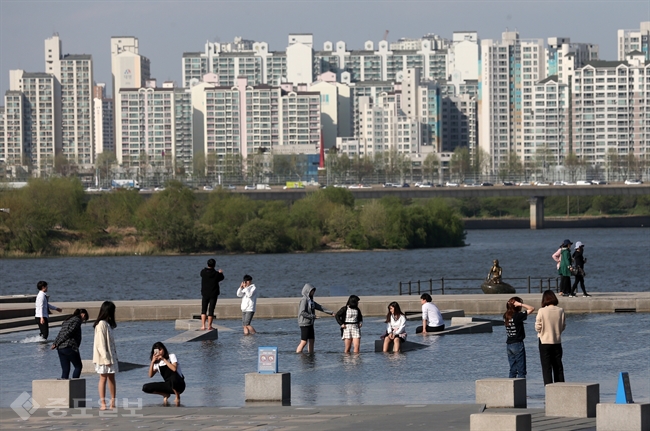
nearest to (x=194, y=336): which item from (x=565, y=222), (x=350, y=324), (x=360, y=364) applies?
(x=350, y=324)

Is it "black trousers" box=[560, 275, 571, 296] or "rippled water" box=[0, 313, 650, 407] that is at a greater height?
"black trousers" box=[560, 275, 571, 296]

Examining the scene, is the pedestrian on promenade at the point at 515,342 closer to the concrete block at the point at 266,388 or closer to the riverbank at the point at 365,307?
the concrete block at the point at 266,388

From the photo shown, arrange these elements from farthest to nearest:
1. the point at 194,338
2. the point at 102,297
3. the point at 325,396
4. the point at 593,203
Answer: the point at 593,203, the point at 102,297, the point at 194,338, the point at 325,396

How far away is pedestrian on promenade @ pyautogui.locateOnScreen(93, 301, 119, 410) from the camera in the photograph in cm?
1708

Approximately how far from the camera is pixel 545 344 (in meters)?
17.4

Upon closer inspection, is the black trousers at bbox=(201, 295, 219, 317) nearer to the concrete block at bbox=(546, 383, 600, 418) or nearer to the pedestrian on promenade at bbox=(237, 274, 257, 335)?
the pedestrian on promenade at bbox=(237, 274, 257, 335)

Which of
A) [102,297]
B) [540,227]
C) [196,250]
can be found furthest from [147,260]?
[540,227]

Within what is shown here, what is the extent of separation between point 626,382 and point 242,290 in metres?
14.1

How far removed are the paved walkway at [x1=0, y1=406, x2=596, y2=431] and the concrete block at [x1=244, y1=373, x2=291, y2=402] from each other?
0.64m

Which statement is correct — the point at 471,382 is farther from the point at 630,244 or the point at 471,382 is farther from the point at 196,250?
the point at 630,244

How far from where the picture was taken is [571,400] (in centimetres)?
1515

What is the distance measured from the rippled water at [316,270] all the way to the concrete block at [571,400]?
125 ft

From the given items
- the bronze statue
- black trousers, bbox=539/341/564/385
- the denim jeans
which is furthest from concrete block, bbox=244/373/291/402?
the bronze statue

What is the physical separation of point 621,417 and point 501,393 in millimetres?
2425
